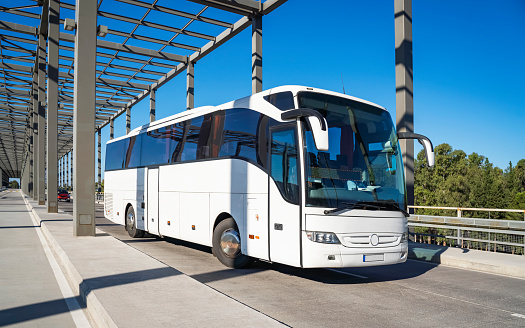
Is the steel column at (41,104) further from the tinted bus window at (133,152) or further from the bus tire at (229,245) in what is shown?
the bus tire at (229,245)

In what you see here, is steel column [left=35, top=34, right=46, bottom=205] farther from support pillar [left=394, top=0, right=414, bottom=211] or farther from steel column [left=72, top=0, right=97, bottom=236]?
support pillar [left=394, top=0, right=414, bottom=211]

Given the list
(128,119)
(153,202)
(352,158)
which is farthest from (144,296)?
(128,119)

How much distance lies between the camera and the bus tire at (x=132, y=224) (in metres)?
14.3

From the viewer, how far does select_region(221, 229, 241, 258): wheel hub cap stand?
9047 mm

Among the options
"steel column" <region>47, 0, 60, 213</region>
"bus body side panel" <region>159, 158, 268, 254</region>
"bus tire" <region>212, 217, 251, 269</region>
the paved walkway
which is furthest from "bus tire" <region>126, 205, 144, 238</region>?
"steel column" <region>47, 0, 60, 213</region>

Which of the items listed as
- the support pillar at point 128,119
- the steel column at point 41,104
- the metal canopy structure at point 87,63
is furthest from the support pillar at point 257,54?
the support pillar at point 128,119

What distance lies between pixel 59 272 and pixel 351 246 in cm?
536

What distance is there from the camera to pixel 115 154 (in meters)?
16.8

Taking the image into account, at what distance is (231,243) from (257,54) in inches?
488

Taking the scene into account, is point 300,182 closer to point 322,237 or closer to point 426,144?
point 322,237

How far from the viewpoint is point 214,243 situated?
9.74 m

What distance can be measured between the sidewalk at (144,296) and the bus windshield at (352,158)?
251 cm

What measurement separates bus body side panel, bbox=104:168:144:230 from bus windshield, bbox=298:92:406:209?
777 centimetres

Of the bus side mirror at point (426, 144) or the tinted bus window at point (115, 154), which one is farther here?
the tinted bus window at point (115, 154)
